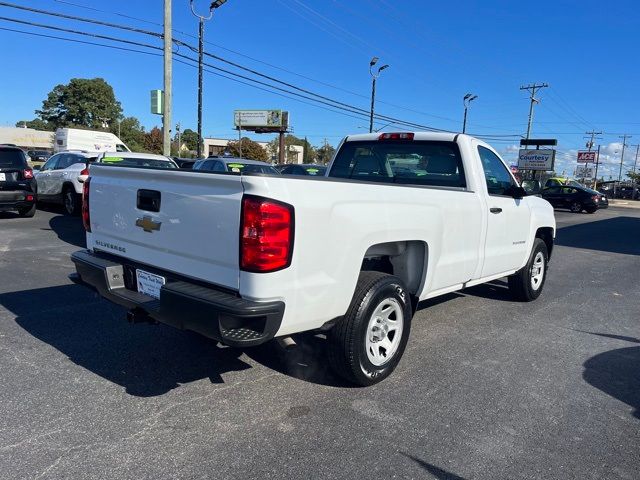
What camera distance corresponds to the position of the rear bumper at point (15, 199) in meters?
11.7

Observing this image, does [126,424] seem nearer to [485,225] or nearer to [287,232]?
[287,232]

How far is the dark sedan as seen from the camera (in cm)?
2831

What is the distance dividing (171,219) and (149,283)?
20.6 inches

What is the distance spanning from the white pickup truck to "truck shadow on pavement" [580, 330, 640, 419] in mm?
1322

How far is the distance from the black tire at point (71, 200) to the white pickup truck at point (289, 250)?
31.1 ft

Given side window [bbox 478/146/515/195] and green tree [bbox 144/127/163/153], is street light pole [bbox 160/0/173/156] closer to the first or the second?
side window [bbox 478/146/515/195]

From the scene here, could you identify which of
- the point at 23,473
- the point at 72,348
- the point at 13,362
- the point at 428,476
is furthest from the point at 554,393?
the point at 13,362

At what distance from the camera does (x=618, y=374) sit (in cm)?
423

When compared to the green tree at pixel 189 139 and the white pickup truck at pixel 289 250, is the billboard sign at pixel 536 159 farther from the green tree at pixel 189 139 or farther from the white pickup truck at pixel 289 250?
the green tree at pixel 189 139

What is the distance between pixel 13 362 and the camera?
3.94 meters

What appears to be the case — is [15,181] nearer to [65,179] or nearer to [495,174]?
[65,179]

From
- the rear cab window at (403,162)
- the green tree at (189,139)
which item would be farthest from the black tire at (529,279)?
the green tree at (189,139)

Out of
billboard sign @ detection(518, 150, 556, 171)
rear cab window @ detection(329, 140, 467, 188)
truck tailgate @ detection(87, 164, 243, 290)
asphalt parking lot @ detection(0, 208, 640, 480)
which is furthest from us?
billboard sign @ detection(518, 150, 556, 171)

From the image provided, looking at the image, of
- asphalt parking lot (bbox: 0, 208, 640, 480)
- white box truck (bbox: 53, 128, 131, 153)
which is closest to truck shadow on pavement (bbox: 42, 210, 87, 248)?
asphalt parking lot (bbox: 0, 208, 640, 480)
